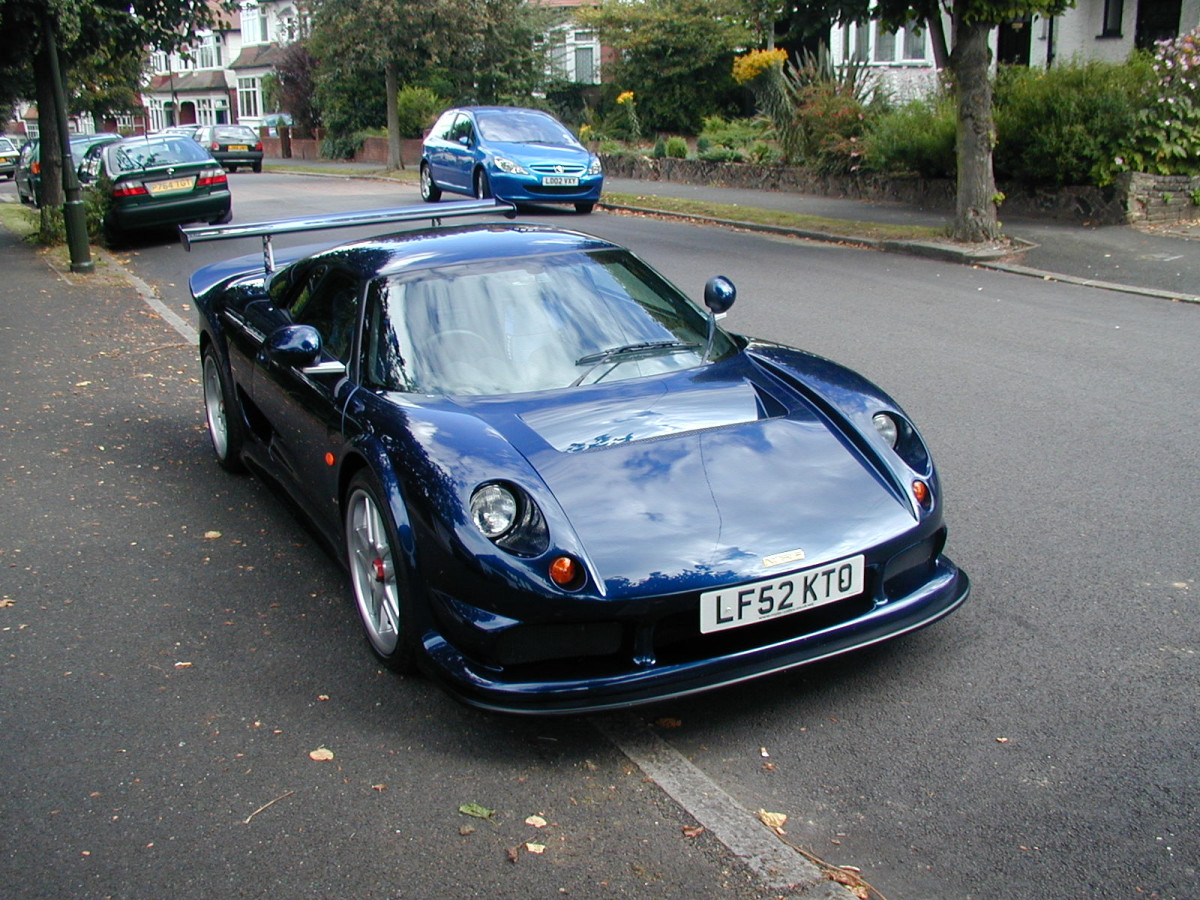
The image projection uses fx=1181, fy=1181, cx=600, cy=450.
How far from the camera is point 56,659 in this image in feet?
13.3

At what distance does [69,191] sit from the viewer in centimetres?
1363

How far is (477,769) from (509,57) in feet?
131

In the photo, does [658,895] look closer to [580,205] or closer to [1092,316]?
[1092,316]

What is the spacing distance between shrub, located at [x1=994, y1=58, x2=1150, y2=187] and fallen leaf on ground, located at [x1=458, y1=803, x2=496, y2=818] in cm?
1399

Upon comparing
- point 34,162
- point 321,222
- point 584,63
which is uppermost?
point 584,63

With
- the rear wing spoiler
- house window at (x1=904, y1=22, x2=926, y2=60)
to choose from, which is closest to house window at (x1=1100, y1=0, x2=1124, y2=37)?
house window at (x1=904, y1=22, x2=926, y2=60)

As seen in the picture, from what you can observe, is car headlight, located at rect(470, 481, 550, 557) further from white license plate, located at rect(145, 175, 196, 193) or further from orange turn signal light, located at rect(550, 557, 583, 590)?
white license plate, located at rect(145, 175, 196, 193)

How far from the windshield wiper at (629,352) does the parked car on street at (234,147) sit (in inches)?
1505

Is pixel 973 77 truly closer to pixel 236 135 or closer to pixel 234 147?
pixel 234 147

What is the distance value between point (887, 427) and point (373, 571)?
1.82 meters

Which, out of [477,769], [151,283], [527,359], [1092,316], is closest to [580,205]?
[151,283]

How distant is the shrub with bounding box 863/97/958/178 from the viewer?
681 inches

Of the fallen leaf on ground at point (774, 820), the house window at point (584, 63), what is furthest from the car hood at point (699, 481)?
the house window at point (584, 63)

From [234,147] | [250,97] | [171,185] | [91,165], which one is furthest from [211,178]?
[250,97]
